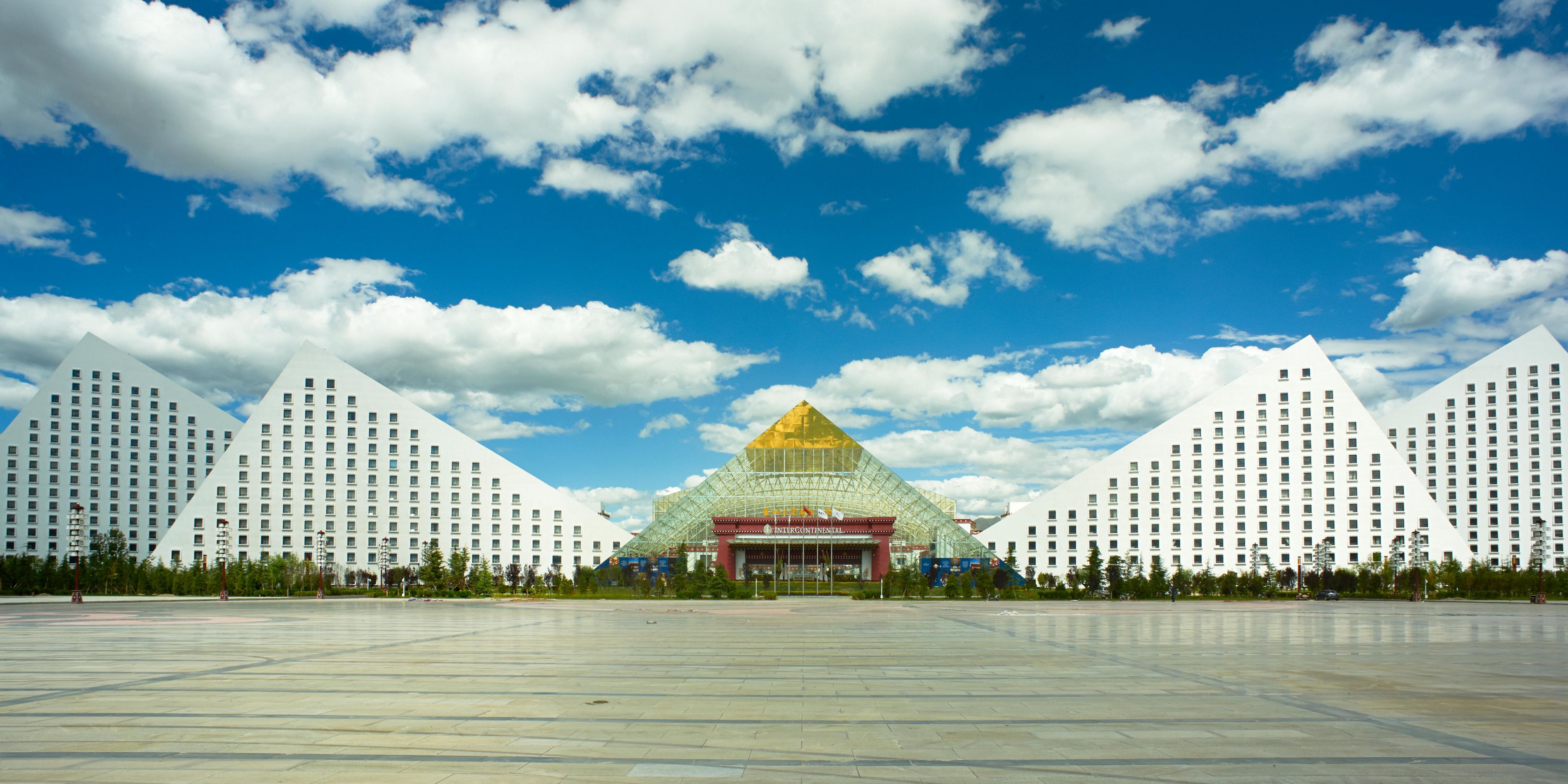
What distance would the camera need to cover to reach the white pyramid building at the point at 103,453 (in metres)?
132

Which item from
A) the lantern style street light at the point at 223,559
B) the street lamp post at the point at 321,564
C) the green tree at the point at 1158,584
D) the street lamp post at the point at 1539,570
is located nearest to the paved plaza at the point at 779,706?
the lantern style street light at the point at 223,559

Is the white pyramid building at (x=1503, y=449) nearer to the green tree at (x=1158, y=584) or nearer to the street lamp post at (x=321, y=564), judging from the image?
the green tree at (x=1158, y=584)

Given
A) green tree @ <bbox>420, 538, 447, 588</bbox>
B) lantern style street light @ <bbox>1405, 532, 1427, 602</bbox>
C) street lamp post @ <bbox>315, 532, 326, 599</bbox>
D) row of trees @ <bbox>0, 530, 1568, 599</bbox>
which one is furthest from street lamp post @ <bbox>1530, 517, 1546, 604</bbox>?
street lamp post @ <bbox>315, 532, 326, 599</bbox>

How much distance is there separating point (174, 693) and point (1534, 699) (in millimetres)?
27366

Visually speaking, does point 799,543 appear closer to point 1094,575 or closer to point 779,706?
point 1094,575

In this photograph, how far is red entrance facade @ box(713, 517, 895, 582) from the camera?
110250 millimetres

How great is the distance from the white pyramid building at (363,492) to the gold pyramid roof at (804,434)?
2454cm

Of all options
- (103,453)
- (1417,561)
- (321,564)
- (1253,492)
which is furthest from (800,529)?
(103,453)

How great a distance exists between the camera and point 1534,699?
59.4 ft

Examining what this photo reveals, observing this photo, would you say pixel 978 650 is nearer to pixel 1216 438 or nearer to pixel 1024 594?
pixel 1024 594

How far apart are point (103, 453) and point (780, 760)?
162 meters

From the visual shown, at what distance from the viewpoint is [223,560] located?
86.8 meters

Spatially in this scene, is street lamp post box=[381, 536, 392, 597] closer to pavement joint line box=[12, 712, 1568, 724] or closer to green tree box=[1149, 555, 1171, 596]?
green tree box=[1149, 555, 1171, 596]

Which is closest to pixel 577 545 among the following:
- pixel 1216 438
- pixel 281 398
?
pixel 281 398
